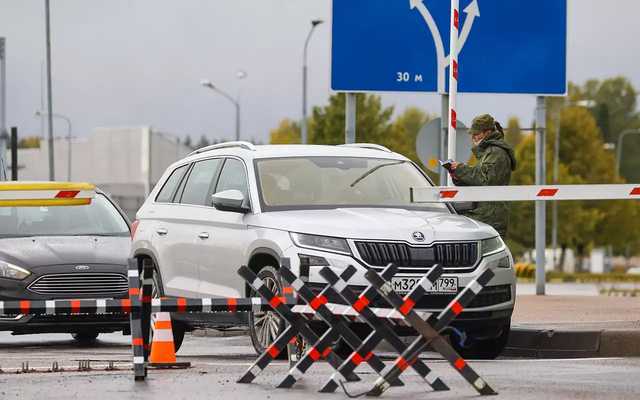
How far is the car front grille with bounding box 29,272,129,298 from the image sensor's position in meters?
14.2

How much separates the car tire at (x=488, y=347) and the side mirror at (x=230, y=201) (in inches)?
83.2

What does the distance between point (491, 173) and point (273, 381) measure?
489 centimetres

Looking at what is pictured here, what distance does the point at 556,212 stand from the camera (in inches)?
2795

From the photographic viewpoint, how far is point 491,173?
1383 cm

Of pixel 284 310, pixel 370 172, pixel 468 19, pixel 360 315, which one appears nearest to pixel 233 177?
pixel 370 172

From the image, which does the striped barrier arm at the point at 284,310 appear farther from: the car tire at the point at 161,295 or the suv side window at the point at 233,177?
the car tire at the point at 161,295

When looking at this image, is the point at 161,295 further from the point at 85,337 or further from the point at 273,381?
the point at 273,381

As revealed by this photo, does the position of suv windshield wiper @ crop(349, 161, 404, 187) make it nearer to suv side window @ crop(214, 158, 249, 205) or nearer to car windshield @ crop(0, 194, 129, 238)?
suv side window @ crop(214, 158, 249, 205)

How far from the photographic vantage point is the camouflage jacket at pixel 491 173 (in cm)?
1355

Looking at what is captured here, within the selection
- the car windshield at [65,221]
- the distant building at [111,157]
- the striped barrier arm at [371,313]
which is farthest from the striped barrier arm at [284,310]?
the distant building at [111,157]

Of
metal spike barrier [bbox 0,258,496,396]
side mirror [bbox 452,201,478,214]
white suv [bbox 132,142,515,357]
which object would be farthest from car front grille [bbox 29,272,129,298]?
metal spike barrier [bbox 0,258,496,396]

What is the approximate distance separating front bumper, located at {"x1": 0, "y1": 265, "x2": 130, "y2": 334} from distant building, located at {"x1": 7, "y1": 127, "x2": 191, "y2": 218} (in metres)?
98.9

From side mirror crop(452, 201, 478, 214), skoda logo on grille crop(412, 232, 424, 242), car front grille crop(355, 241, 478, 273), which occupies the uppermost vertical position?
side mirror crop(452, 201, 478, 214)

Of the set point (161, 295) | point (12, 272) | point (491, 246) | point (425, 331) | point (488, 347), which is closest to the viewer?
point (425, 331)
